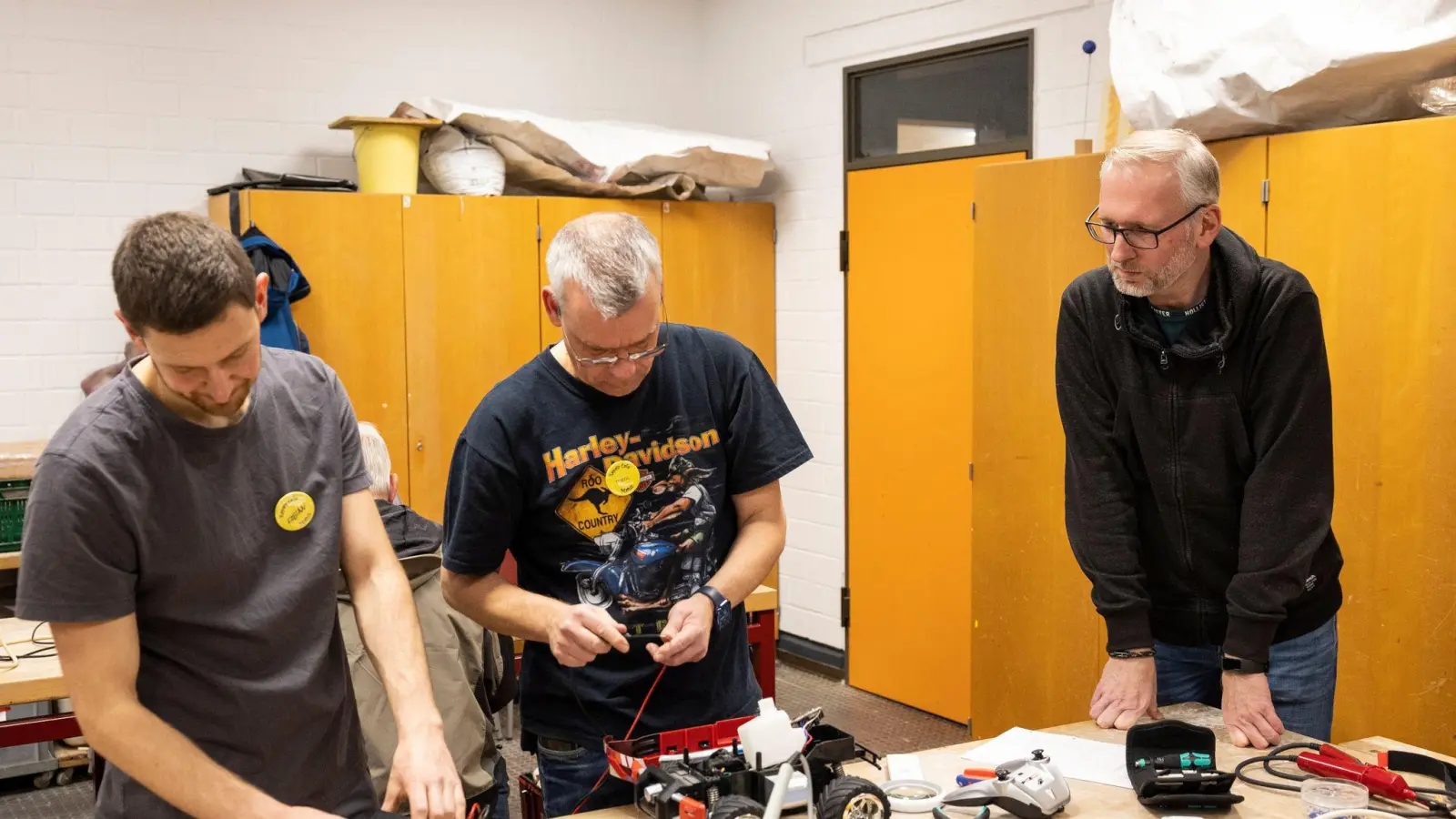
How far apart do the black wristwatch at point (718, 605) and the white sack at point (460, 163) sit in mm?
3173

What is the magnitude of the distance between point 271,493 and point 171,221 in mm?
380

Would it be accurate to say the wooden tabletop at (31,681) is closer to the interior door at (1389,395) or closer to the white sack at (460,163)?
the interior door at (1389,395)

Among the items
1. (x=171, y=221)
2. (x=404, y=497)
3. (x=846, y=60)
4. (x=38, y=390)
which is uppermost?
(x=846, y=60)

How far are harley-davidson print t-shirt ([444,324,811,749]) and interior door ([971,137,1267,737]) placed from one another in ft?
5.51

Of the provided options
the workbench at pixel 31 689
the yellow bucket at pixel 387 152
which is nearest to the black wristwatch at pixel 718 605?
the workbench at pixel 31 689

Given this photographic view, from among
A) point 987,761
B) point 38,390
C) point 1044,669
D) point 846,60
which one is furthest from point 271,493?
point 846,60

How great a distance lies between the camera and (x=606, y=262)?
181 cm

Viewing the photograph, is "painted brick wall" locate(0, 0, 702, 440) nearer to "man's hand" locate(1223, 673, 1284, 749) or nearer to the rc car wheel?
the rc car wheel

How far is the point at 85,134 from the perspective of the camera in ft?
14.9

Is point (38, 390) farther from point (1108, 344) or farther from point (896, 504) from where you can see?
point (1108, 344)

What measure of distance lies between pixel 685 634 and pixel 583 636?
0.15m

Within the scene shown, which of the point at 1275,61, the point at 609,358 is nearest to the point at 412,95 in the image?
the point at 1275,61

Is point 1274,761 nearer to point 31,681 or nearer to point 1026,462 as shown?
point 1026,462

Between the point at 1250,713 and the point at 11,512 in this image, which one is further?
the point at 11,512
